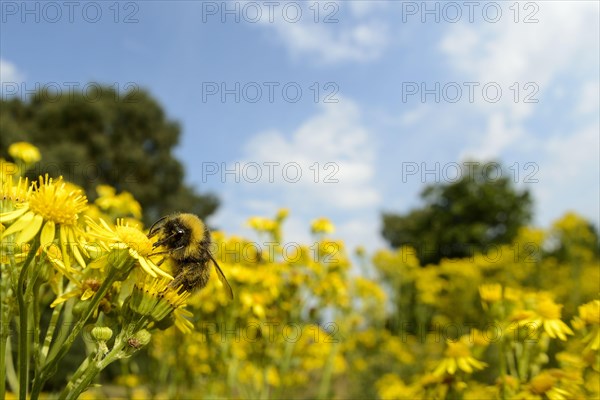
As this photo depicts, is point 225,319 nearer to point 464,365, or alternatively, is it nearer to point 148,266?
point 464,365

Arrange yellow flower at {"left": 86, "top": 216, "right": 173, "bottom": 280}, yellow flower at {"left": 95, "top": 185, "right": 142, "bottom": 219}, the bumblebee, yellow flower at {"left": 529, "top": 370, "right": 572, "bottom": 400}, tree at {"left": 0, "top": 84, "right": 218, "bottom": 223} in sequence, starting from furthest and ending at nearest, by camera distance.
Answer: tree at {"left": 0, "top": 84, "right": 218, "bottom": 223} → yellow flower at {"left": 95, "top": 185, "right": 142, "bottom": 219} → yellow flower at {"left": 529, "top": 370, "right": 572, "bottom": 400} → the bumblebee → yellow flower at {"left": 86, "top": 216, "right": 173, "bottom": 280}

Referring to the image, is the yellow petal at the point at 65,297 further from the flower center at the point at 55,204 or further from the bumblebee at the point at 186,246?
the bumblebee at the point at 186,246

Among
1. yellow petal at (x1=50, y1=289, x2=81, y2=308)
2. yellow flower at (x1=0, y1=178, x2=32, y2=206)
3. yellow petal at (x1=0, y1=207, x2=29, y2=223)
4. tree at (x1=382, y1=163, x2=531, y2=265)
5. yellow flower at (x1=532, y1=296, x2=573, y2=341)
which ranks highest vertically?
tree at (x1=382, y1=163, x2=531, y2=265)

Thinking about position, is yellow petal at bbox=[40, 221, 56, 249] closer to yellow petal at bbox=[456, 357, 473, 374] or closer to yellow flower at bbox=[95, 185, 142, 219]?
yellow petal at bbox=[456, 357, 473, 374]

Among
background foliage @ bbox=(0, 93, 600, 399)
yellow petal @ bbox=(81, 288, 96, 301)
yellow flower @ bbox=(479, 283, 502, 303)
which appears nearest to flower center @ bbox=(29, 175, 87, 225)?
yellow petal @ bbox=(81, 288, 96, 301)

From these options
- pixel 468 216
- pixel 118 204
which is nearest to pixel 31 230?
pixel 118 204

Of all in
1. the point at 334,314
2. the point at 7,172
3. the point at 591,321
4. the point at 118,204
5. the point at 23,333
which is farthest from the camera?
the point at 334,314

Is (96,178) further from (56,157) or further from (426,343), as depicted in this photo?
(426,343)
